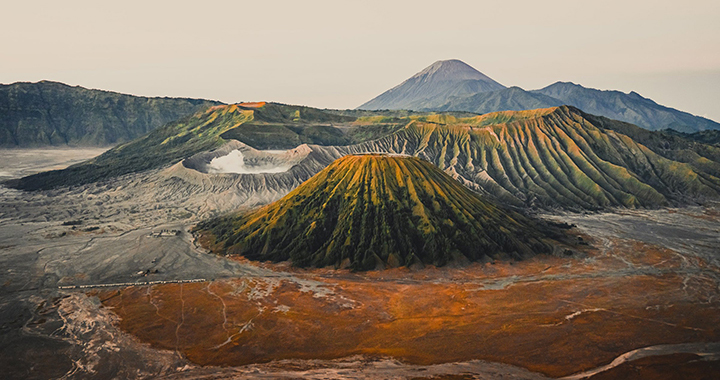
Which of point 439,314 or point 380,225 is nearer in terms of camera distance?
point 439,314

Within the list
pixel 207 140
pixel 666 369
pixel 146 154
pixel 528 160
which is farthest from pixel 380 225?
pixel 146 154

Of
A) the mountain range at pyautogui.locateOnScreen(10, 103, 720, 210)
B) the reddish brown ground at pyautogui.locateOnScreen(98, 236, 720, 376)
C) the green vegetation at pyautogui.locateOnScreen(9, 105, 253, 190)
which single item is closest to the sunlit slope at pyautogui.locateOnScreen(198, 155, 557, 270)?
the reddish brown ground at pyautogui.locateOnScreen(98, 236, 720, 376)

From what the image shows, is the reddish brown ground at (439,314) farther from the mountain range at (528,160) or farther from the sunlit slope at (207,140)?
the sunlit slope at (207,140)

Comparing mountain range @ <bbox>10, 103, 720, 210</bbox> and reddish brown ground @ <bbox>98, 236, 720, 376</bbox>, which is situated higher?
mountain range @ <bbox>10, 103, 720, 210</bbox>

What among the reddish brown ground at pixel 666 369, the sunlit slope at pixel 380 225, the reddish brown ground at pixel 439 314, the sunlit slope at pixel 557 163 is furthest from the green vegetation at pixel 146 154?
the reddish brown ground at pixel 666 369

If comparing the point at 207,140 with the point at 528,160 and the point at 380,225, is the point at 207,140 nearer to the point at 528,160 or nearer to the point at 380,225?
the point at 380,225

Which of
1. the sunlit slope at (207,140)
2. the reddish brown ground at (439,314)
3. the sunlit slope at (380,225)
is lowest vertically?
the reddish brown ground at (439,314)

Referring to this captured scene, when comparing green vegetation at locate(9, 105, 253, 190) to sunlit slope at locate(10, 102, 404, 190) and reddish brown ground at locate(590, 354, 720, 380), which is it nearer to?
sunlit slope at locate(10, 102, 404, 190)
